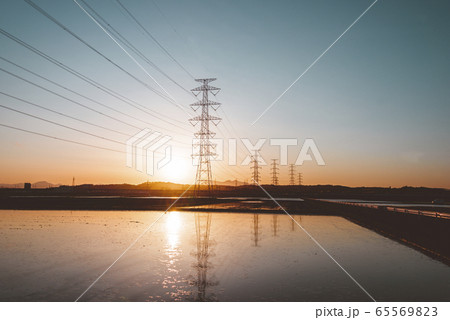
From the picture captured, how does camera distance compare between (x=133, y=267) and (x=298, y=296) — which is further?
(x=133, y=267)

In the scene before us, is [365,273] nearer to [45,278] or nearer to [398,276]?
[398,276]

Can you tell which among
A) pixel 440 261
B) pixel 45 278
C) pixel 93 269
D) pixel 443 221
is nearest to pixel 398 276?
pixel 440 261

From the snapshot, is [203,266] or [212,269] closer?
[212,269]

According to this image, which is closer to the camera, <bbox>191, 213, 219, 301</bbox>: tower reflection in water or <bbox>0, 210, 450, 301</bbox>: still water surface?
<bbox>191, 213, 219, 301</bbox>: tower reflection in water

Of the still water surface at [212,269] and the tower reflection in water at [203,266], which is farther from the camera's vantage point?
the still water surface at [212,269]

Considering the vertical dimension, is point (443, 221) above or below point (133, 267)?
above
